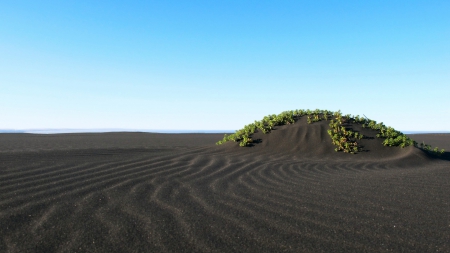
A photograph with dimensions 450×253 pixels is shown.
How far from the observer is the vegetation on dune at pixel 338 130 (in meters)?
10.5

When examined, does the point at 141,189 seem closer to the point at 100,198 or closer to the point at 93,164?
the point at 100,198

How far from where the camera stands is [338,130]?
11031 millimetres

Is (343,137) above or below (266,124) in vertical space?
below

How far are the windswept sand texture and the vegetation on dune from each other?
10.1ft

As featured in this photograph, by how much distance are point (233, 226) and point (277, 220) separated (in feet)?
1.66

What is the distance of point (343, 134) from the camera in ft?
35.4

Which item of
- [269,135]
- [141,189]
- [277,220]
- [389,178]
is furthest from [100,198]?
[269,135]

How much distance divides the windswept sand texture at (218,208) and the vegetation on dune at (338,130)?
3.07 meters

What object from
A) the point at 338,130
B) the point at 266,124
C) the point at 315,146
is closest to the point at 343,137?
the point at 338,130

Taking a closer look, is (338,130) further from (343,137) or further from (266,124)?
(266,124)

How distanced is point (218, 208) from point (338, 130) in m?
8.08

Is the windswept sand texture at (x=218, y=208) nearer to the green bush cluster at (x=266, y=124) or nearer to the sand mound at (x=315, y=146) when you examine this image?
the sand mound at (x=315, y=146)

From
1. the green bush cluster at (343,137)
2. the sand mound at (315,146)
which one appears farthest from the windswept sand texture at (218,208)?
the green bush cluster at (343,137)

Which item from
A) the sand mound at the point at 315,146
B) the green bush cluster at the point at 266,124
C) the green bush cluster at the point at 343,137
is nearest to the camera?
the sand mound at the point at 315,146
